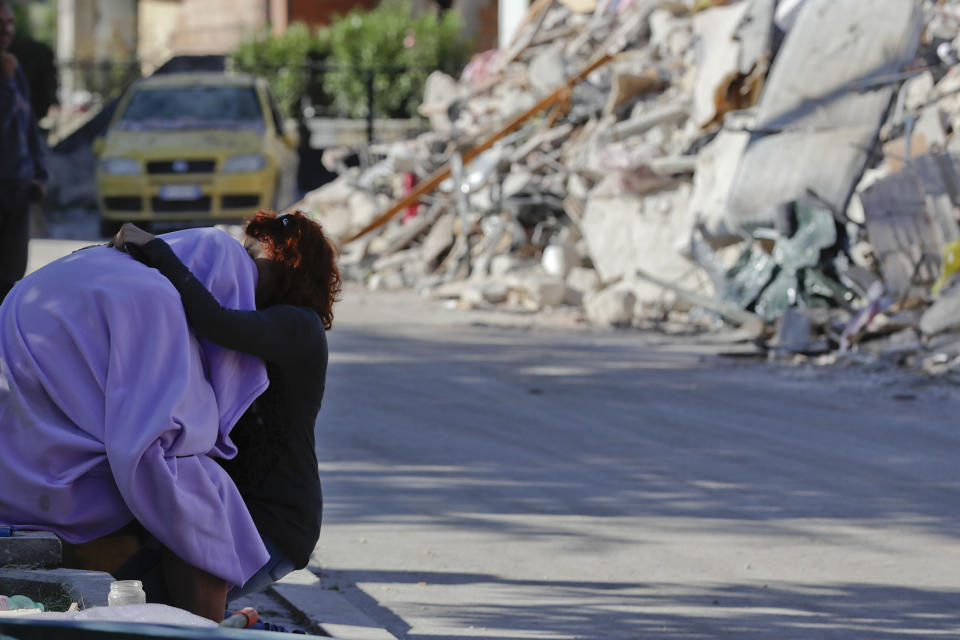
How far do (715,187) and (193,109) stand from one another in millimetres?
7730

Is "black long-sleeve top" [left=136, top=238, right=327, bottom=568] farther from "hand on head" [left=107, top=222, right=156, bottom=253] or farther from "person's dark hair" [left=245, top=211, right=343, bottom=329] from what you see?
"hand on head" [left=107, top=222, right=156, bottom=253]

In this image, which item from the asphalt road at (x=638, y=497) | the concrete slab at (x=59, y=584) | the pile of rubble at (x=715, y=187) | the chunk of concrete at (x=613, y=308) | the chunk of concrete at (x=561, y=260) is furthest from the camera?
the chunk of concrete at (x=561, y=260)

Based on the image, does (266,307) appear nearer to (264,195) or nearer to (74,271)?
(74,271)

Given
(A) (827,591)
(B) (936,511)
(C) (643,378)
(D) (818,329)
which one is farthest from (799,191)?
(A) (827,591)

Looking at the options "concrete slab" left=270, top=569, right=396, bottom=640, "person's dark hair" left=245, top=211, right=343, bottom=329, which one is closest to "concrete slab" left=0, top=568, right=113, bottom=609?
"person's dark hair" left=245, top=211, right=343, bottom=329

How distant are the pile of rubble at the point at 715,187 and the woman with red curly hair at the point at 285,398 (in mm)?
6630

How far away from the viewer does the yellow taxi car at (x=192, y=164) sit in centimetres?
1752

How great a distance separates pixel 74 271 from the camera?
356 centimetres

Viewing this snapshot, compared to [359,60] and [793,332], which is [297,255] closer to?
[793,332]

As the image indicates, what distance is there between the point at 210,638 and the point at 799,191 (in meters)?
10.7

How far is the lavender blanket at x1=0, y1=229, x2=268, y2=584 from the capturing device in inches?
135

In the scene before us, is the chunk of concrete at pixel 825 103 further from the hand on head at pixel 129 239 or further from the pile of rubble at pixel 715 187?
the hand on head at pixel 129 239

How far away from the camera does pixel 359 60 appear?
86.0 ft

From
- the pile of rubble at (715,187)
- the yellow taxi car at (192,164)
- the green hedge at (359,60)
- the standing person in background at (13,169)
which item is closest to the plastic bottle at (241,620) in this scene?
the standing person in background at (13,169)
